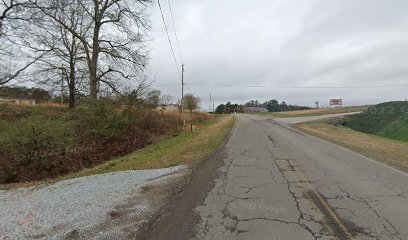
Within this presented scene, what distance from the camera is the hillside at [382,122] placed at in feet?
102

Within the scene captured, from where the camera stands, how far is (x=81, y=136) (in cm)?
1698

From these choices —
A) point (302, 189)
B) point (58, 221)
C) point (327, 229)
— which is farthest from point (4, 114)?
point (327, 229)

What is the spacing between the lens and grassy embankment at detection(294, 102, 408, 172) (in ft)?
40.2

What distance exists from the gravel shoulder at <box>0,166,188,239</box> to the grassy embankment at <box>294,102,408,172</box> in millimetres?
8151

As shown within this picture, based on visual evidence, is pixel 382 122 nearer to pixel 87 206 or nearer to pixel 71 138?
pixel 71 138

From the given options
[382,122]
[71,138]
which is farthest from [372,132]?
[71,138]

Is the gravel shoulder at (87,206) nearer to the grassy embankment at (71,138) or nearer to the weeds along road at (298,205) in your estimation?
the weeds along road at (298,205)

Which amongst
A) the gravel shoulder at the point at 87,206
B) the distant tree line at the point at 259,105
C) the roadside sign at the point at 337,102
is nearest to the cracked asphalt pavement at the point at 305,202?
the gravel shoulder at the point at 87,206

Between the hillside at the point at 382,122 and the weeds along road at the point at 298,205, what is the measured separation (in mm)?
25144

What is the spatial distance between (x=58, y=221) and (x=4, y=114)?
54.0 ft

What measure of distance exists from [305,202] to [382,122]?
133 feet

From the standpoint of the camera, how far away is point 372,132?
1374 inches

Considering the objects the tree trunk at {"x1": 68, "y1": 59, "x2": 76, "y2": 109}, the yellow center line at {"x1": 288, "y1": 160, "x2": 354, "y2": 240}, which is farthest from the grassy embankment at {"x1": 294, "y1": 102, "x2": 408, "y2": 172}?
the tree trunk at {"x1": 68, "y1": 59, "x2": 76, "y2": 109}

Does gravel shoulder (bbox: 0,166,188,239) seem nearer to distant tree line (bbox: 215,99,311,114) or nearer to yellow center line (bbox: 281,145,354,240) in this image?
yellow center line (bbox: 281,145,354,240)
